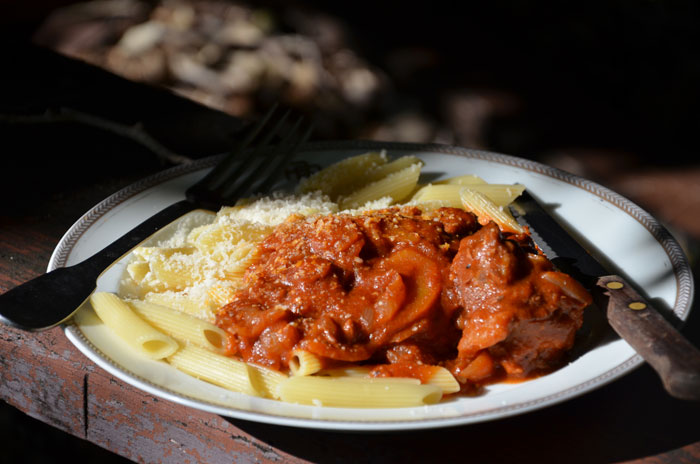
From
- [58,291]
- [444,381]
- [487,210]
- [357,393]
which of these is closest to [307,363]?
[357,393]

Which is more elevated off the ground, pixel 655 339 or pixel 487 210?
pixel 655 339

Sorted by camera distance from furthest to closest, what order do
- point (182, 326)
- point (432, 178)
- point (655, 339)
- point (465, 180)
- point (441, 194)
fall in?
point (432, 178) < point (465, 180) < point (441, 194) < point (182, 326) < point (655, 339)

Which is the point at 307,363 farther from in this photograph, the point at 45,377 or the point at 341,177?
the point at 341,177

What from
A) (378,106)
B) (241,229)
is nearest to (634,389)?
(241,229)

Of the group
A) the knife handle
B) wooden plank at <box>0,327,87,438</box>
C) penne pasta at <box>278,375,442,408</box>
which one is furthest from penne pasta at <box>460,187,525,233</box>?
→ wooden plank at <box>0,327,87,438</box>

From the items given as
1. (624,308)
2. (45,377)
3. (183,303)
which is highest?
(624,308)

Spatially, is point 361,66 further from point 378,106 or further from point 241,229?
point 241,229
